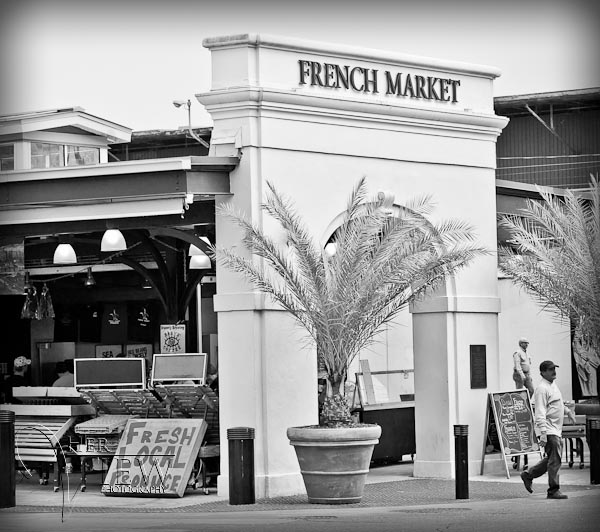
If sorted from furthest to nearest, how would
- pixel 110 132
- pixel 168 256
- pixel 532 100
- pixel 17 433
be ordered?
1. pixel 532 100
2. pixel 168 256
3. pixel 110 132
4. pixel 17 433

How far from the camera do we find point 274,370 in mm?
16859

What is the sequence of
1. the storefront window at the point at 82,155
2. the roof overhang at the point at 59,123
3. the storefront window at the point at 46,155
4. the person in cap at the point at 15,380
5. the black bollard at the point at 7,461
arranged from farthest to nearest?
the person in cap at the point at 15,380
the storefront window at the point at 82,155
the storefront window at the point at 46,155
the roof overhang at the point at 59,123
the black bollard at the point at 7,461

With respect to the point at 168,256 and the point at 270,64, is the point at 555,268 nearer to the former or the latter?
the point at 270,64

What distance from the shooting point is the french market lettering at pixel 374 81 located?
57.1ft

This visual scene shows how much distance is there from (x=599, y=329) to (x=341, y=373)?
6.23 m

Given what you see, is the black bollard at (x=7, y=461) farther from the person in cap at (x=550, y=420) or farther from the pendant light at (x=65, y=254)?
the person in cap at (x=550, y=420)

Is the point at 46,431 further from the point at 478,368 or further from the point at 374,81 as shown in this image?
the point at 374,81

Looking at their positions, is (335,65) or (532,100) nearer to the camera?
(335,65)

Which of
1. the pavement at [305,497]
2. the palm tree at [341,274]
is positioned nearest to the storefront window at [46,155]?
the pavement at [305,497]

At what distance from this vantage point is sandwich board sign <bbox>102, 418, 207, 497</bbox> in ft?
54.8

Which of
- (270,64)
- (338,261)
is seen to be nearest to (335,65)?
(270,64)

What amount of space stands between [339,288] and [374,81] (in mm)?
3552

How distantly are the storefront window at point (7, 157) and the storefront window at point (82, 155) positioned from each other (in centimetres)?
117

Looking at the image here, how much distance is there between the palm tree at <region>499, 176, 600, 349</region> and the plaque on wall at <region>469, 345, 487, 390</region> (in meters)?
2.14
